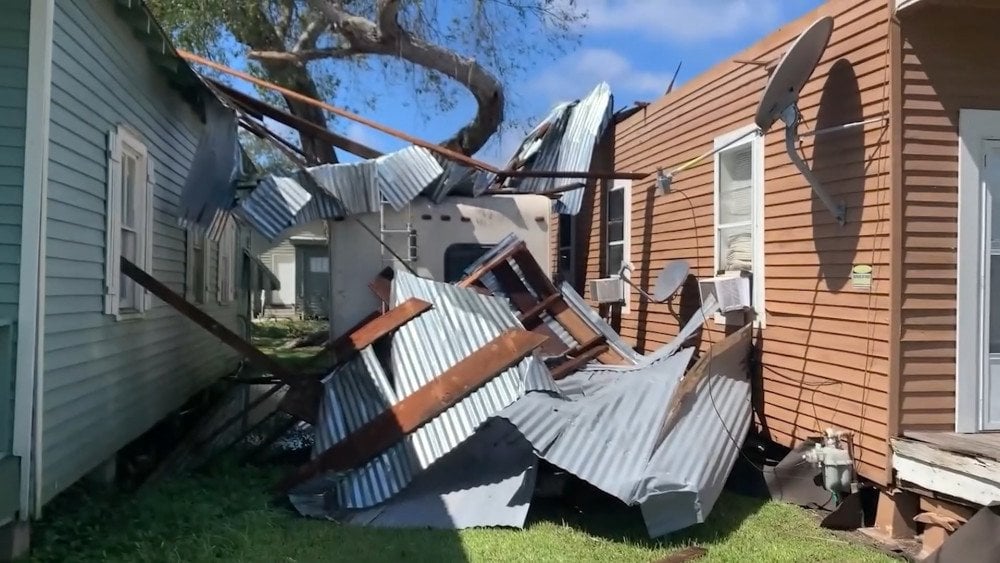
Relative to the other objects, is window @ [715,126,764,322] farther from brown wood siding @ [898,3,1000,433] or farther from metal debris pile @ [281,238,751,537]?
brown wood siding @ [898,3,1000,433]

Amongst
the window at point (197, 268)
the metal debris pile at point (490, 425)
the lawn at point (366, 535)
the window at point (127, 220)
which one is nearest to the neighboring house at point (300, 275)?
the window at point (197, 268)

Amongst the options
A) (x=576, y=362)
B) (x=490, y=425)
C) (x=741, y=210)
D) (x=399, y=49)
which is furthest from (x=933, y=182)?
(x=399, y=49)

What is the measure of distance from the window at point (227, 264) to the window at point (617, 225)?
17.4 feet

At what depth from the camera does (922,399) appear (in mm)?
5340

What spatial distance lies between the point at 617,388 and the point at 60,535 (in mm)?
3836

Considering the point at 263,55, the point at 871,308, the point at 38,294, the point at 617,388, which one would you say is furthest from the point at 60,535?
the point at 263,55

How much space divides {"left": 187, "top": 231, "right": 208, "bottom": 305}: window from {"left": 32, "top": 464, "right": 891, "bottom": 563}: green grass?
3.92m

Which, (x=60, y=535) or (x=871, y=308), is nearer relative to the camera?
(x=60, y=535)

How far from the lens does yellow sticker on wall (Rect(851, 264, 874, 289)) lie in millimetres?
5531

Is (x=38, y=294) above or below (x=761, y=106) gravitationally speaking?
below

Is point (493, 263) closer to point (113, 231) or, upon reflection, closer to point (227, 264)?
point (113, 231)

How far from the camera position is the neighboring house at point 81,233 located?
15.9 ft

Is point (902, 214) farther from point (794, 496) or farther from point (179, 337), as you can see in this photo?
point (179, 337)

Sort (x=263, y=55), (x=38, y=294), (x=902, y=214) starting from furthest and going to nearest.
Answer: (x=263, y=55) < (x=902, y=214) < (x=38, y=294)
